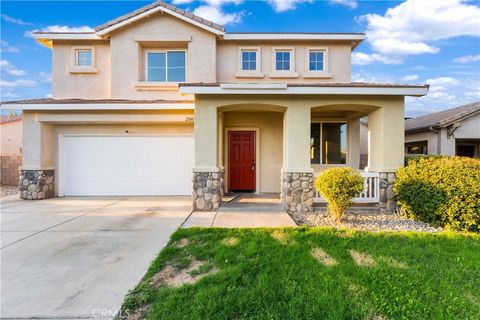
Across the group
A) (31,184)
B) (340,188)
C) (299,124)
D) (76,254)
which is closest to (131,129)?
(31,184)

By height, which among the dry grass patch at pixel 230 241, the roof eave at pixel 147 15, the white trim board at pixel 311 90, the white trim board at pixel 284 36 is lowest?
the dry grass patch at pixel 230 241

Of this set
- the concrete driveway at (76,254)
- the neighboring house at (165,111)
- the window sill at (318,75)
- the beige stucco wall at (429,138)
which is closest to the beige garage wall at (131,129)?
the neighboring house at (165,111)

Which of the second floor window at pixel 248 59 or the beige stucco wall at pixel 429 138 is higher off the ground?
the second floor window at pixel 248 59

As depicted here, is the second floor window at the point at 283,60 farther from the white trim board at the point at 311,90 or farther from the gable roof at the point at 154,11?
the white trim board at the point at 311,90

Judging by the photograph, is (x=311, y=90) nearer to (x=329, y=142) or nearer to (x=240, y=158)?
(x=329, y=142)

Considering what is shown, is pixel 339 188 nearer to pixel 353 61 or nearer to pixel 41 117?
pixel 353 61

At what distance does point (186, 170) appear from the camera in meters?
9.67

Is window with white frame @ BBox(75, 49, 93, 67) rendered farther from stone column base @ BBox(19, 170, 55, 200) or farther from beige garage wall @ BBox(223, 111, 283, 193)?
beige garage wall @ BBox(223, 111, 283, 193)

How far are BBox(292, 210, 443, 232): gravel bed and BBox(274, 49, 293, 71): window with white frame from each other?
6656 mm

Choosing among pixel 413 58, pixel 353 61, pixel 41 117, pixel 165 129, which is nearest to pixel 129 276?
pixel 165 129

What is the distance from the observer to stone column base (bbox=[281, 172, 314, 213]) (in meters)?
7.30

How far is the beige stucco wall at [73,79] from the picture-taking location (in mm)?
10359

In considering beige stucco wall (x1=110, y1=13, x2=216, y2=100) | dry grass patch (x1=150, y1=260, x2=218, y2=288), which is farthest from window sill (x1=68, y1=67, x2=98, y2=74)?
dry grass patch (x1=150, y1=260, x2=218, y2=288)

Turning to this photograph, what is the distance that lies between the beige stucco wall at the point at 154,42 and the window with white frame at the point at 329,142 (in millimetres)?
4975
